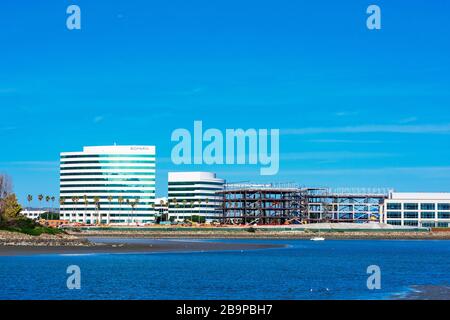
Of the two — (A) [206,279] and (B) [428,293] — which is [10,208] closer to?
(A) [206,279]

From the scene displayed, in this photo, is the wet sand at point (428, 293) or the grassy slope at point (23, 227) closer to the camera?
the wet sand at point (428, 293)

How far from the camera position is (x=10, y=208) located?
156625 millimetres

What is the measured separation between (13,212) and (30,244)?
22.6 metres

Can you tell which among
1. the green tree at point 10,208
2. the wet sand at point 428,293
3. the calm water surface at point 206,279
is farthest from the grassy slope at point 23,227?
the wet sand at point 428,293

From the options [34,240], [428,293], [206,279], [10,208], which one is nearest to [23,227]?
[10,208]

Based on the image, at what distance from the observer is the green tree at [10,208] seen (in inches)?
6078

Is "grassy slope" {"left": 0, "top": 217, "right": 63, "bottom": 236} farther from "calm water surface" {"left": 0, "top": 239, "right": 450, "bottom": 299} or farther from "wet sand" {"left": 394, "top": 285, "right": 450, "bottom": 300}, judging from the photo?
"wet sand" {"left": 394, "top": 285, "right": 450, "bottom": 300}

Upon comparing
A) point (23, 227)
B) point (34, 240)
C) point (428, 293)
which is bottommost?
point (428, 293)

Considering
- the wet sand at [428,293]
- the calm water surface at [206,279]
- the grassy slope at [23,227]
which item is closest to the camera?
the wet sand at [428,293]

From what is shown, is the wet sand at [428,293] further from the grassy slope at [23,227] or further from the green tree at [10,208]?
the green tree at [10,208]
